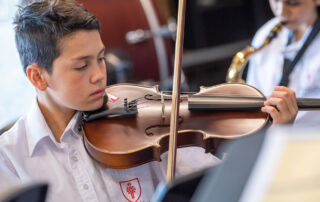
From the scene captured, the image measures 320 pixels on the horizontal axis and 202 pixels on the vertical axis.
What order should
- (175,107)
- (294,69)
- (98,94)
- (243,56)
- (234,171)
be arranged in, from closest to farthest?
(234,171)
(175,107)
(98,94)
(294,69)
(243,56)

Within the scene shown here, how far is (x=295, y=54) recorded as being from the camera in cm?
149

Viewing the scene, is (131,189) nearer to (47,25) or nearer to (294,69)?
(47,25)

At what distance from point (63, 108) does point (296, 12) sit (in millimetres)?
1005

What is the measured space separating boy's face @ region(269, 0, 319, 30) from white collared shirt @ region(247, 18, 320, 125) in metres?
0.05

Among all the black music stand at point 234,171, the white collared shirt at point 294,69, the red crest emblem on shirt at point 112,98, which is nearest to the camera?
the black music stand at point 234,171

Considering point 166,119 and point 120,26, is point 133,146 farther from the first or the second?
point 120,26

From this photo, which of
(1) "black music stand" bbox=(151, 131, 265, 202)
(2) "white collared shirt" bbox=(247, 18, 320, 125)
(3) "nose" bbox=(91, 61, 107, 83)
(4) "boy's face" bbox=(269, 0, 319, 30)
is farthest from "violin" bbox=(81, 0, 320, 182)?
(4) "boy's face" bbox=(269, 0, 319, 30)

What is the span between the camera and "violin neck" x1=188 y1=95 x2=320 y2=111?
987 millimetres

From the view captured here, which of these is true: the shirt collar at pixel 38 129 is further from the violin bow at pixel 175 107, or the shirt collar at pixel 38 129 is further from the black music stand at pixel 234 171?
the black music stand at pixel 234 171

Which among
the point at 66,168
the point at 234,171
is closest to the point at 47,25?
the point at 66,168

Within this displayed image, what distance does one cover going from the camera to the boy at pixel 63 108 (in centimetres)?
89

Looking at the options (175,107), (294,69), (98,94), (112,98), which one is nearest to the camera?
(175,107)

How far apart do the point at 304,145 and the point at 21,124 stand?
2.47 ft

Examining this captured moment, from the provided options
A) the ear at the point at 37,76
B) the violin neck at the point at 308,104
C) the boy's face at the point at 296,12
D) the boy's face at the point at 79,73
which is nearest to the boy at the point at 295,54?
the boy's face at the point at 296,12
